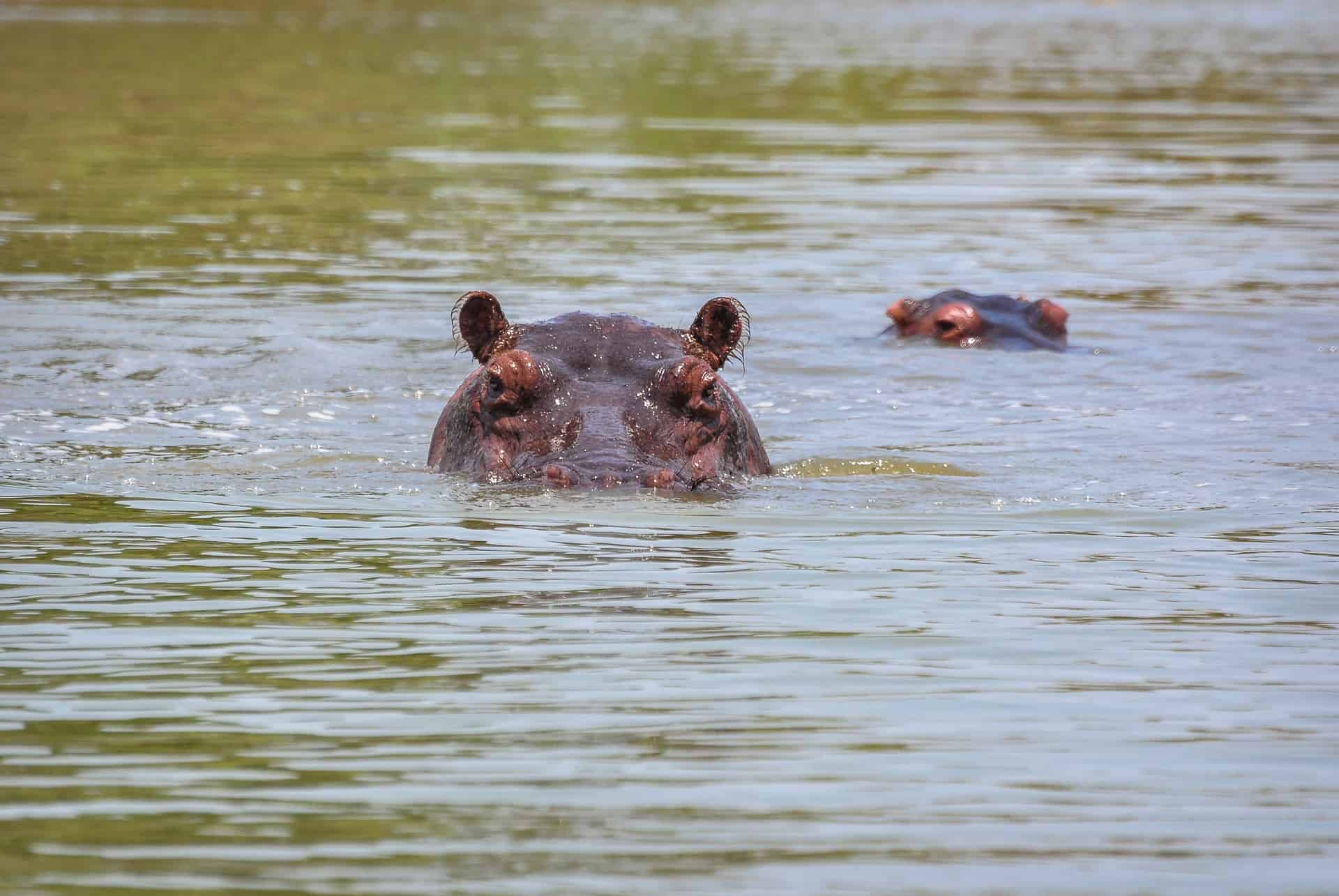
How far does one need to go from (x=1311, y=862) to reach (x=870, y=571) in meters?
2.96

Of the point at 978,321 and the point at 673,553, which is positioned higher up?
the point at 673,553

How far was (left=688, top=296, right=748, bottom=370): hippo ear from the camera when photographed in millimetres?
9164

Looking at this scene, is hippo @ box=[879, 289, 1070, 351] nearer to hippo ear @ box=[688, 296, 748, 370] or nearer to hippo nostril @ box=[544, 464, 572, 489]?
hippo ear @ box=[688, 296, 748, 370]

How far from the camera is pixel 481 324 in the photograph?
9273 millimetres

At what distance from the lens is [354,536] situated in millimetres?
7949

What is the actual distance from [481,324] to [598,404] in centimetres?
88

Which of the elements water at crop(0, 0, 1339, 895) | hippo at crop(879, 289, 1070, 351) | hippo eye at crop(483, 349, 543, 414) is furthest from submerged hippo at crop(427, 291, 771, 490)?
hippo at crop(879, 289, 1070, 351)

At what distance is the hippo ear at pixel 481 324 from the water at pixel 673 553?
1.99 ft

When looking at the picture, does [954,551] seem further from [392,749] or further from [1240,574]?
[392,749]

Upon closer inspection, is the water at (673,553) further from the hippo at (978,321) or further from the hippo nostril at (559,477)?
the hippo at (978,321)

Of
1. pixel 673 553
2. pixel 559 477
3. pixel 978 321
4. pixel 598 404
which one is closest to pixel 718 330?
pixel 598 404

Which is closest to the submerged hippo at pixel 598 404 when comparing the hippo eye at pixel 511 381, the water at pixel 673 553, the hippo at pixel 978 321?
the hippo eye at pixel 511 381

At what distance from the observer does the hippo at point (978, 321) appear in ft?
46.7

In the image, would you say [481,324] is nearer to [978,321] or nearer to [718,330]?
[718,330]
